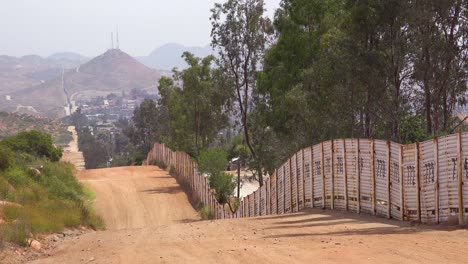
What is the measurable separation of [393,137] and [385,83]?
2042 mm

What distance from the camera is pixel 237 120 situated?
4088 cm

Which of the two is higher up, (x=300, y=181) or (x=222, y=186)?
(x=300, y=181)

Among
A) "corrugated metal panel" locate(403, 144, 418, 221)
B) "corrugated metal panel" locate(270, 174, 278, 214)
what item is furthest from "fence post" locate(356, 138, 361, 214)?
"corrugated metal panel" locate(270, 174, 278, 214)

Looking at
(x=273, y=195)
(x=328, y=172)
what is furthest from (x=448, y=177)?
(x=273, y=195)

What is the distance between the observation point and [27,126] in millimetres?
152875

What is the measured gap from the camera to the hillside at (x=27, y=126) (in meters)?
142

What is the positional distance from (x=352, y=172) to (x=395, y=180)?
7.67 feet

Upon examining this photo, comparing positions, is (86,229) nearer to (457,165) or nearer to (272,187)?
(272,187)

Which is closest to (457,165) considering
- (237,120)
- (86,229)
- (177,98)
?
(86,229)

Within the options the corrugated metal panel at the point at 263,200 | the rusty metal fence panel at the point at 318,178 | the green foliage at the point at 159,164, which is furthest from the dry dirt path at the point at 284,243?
the green foliage at the point at 159,164

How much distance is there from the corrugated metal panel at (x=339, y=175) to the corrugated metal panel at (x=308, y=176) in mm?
Answer: 1904

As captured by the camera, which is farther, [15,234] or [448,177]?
[448,177]

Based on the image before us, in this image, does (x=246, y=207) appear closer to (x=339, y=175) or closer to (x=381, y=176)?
(x=339, y=175)

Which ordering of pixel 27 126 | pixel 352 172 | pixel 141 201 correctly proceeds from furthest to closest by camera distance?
pixel 27 126 < pixel 141 201 < pixel 352 172
